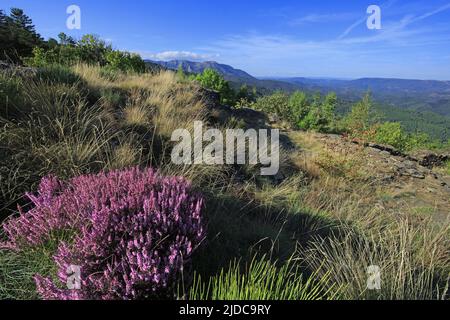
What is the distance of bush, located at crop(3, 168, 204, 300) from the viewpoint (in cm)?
194

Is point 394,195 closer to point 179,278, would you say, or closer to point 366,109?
point 179,278

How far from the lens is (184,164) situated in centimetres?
448

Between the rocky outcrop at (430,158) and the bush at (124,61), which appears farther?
the bush at (124,61)

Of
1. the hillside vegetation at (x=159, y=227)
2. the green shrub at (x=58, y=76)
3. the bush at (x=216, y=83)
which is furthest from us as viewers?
the bush at (x=216, y=83)

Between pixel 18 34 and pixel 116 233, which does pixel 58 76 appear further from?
pixel 18 34

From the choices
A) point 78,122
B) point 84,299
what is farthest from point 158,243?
point 78,122

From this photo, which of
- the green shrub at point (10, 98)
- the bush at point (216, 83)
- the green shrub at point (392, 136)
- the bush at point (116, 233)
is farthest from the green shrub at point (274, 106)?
the bush at point (116, 233)

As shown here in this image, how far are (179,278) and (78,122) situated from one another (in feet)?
9.88

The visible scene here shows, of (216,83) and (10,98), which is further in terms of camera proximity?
(216,83)

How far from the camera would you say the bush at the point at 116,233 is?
1937 millimetres

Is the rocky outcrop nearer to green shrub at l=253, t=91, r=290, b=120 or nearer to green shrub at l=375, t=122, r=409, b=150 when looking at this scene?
green shrub at l=375, t=122, r=409, b=150

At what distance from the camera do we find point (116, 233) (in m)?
2.20

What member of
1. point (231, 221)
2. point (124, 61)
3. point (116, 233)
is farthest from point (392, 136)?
point (116, 233)

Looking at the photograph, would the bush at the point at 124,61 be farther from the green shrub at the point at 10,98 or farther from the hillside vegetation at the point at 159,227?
the green shrub at the point at 10,98
